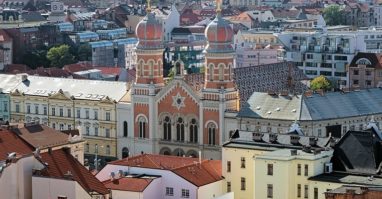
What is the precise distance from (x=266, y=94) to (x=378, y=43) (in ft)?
254

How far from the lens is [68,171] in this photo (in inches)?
2640

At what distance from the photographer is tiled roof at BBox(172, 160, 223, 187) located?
2958 inches

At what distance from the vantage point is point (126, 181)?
242ft

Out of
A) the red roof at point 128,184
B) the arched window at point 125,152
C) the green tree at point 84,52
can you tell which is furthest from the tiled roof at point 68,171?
the green tree at point 84,52

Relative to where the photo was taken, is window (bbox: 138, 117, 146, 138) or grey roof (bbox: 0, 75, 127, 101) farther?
grey roof (bbox: 0, 75, 127, 101)

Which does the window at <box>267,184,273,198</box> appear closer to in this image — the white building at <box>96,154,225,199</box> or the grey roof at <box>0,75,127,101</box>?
the white building at <box>96,154,225,199</box>

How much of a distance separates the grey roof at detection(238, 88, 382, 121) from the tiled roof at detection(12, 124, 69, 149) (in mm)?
20417

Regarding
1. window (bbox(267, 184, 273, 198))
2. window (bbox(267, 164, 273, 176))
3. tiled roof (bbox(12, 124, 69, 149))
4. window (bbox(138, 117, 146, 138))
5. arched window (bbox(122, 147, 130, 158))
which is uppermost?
tiled roof (bbox(12, 124, 69, 149))

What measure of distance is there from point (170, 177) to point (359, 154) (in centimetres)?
1237

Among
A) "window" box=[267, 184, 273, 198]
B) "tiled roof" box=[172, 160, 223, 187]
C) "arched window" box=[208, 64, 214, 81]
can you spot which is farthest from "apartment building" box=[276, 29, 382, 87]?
"window" box=[267, 184, 273, 198]

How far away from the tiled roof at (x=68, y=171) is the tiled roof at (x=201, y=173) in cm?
864

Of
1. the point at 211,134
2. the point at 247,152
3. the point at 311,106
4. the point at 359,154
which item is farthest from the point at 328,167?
the point at 211,134

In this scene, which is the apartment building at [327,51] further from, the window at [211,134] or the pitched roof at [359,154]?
the pitched roof at [359,154]

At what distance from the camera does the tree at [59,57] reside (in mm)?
167637
